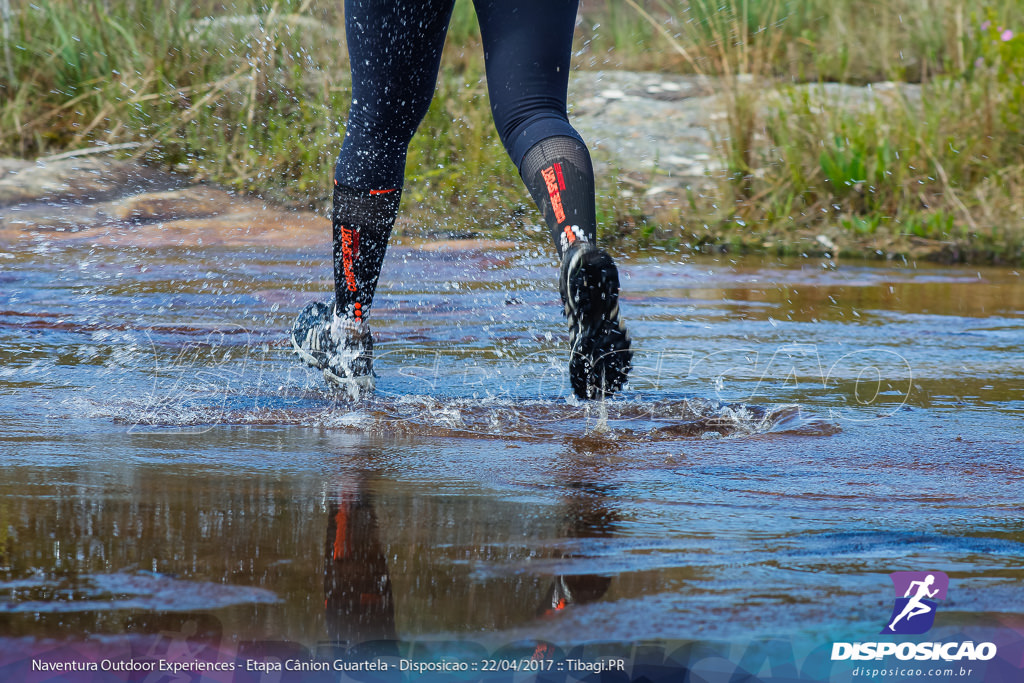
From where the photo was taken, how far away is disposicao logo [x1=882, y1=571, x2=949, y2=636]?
1.26 metres

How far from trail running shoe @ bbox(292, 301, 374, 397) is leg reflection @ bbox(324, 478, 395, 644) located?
863mm

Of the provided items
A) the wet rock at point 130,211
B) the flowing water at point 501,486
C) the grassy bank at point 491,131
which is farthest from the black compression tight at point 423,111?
the grassy bank at point 491,131

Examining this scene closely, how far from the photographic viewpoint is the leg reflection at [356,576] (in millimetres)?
1243

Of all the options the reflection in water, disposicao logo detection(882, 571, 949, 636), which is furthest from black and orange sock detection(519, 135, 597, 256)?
disposicao logo detection(882, 571, 949, 636)

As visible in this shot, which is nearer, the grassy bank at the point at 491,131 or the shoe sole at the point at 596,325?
the shoe sole at the point at 596,325

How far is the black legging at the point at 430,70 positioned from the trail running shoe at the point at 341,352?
11.6 inches

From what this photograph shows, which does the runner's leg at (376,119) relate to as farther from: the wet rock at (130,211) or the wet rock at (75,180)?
the wet rock at (75,180)

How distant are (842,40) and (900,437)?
6406 millimetres

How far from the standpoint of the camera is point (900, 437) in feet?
7.20

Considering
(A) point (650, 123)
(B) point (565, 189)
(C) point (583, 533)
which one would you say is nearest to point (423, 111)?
(B) point (565, 189)

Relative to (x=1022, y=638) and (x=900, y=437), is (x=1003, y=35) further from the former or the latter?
(x=1022, y=638)

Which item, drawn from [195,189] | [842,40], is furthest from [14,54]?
[842,40]

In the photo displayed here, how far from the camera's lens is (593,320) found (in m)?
2.14

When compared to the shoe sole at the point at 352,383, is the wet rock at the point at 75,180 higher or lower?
higher
